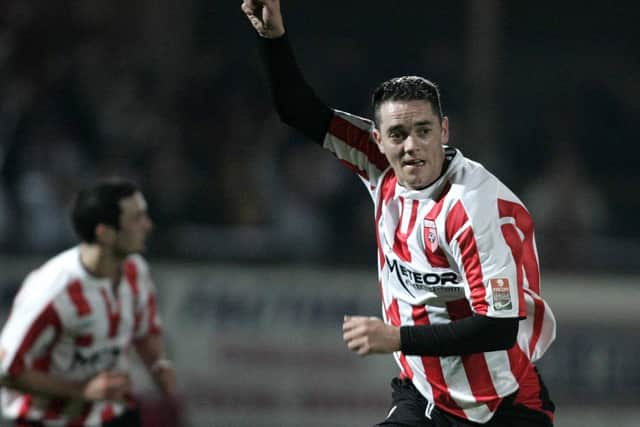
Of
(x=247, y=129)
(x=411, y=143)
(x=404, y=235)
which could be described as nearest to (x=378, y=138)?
(x=411, y=143)

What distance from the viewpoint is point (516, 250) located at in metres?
3.73

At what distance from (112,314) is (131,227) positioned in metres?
0.41

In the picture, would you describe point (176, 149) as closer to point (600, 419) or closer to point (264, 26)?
point (600, 419)

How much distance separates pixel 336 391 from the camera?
8469mm

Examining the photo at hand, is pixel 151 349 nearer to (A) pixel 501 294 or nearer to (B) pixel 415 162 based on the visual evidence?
(B) pixel 415 162

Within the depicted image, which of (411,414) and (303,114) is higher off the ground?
(303,114)

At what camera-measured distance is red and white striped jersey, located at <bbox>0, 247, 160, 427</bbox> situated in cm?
519

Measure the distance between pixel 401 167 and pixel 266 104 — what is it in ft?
17.0

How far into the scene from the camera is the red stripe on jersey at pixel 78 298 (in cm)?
528

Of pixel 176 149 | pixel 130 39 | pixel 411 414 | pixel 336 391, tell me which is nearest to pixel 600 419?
pixel 336 391

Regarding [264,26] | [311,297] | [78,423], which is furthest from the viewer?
[311,297]

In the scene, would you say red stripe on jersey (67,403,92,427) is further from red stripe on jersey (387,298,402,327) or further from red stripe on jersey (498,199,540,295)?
red stripe on jersey (498,199,540,295)

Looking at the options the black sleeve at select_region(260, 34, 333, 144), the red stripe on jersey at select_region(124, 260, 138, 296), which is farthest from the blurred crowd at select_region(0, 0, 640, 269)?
the black sleeve at select_region(260, 34, 333, 144)

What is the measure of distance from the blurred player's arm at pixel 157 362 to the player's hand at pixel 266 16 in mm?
1906
